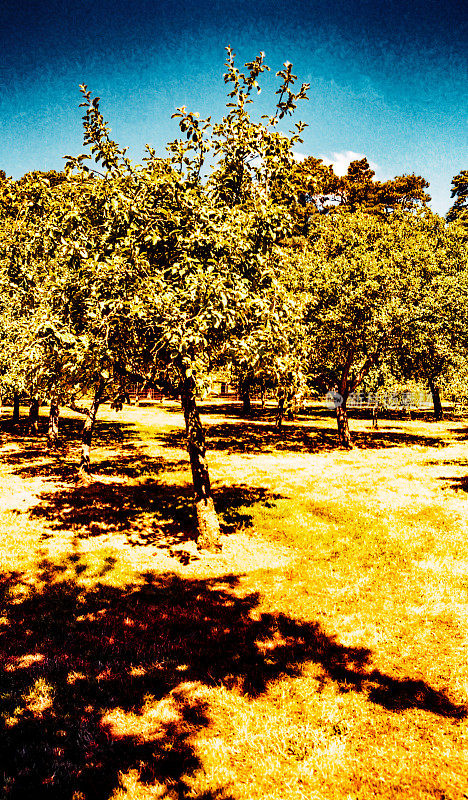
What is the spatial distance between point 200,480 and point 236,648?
500 centimetres

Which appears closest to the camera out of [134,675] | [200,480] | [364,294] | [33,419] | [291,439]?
[134,675]

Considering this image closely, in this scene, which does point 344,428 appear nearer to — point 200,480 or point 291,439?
point 291,439

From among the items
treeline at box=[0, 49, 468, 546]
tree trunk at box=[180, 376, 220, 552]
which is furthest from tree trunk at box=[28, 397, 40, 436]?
tree trunk at box=[180, 376, 220, 552]

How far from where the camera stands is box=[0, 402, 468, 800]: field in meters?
4.66

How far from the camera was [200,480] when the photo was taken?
1130 centimetres

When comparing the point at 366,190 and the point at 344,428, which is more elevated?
the point at 366,190

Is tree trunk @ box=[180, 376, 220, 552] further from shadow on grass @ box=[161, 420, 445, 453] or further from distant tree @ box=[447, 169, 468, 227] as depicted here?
distant tree @ box=[447, 169, 468, 227]

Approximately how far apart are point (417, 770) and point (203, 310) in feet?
25.1

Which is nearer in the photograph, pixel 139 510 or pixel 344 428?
pixel 139 510

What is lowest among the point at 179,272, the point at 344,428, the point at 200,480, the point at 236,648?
the point at 236,648

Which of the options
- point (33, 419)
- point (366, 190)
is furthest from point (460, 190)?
point (33, 419)

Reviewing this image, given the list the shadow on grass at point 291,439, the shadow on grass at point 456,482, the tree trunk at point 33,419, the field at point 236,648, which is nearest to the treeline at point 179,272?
the field at point 236,648

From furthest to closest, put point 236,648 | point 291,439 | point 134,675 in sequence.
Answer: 1. point 291,439
2. point 236,648
3. point 134,675

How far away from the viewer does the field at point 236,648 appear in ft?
15.3
